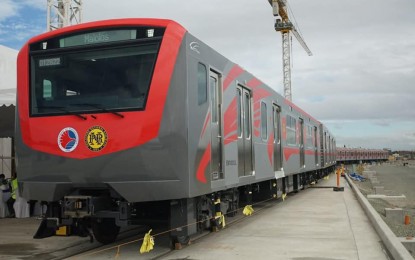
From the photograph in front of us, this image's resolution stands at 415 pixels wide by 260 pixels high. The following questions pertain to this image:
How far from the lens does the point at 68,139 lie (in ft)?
22.0

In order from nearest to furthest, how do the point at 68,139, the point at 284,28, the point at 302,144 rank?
the point at 68,139 → the point at 302,144 → the point at 284,28

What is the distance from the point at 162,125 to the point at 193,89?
873 millimetres

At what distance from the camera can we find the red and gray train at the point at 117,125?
6.41 metres

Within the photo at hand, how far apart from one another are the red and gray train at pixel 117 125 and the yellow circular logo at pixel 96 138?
0.05 ft

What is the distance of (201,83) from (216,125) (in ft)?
2.97

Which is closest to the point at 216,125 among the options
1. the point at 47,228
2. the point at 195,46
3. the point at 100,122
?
the point at 195,46

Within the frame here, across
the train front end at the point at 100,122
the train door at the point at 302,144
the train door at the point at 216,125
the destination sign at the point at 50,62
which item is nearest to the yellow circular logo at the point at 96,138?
the train front end at the point at 100,122

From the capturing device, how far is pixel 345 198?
1706cm

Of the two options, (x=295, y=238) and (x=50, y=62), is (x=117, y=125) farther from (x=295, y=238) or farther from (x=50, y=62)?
(x=295, y=238)

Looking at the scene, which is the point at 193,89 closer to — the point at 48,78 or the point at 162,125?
the point at 162,125

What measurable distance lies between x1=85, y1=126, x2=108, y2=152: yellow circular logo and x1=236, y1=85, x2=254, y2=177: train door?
11.0 ft

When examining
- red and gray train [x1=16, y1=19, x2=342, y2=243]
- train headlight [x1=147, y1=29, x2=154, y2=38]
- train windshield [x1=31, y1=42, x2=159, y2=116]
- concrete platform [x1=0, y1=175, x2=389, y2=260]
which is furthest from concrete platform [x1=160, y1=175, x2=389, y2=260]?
train headlight [x1=147, y1=29, x2=154, y2=38]

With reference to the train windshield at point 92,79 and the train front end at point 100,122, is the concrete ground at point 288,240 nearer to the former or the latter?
the train front end at point 100,122

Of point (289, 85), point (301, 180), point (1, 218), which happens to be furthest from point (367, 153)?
point (1, 218)
